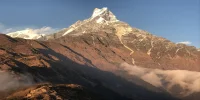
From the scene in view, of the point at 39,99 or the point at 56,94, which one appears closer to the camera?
the point at 39,99

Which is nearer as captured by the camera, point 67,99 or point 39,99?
point 39,99

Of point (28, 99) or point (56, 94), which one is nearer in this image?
point (28, 99)

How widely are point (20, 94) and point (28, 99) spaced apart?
40.9 ft

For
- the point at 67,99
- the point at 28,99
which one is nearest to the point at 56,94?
the point at 67,99

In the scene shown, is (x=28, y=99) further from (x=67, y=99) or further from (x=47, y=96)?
(x=67, y=99)

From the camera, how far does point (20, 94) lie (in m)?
194

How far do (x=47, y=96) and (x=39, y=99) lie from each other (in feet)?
22.2

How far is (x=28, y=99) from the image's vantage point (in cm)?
18275

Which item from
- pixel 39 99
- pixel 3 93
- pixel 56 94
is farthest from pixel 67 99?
pixel 3 93

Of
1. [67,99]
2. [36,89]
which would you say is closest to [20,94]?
[36,89]

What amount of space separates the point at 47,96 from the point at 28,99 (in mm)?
11405

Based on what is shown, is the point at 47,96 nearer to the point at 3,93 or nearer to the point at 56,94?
the point at 56,94

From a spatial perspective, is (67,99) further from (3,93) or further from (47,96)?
(3,93)

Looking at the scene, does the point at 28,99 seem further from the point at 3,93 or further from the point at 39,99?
the point at 3,93
